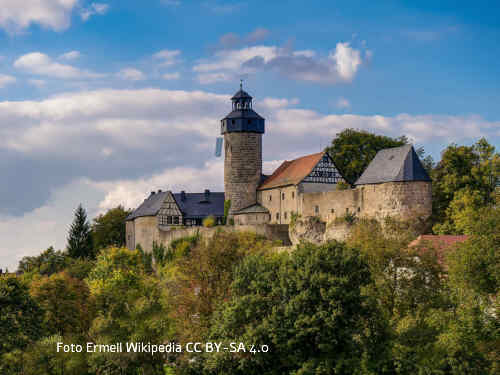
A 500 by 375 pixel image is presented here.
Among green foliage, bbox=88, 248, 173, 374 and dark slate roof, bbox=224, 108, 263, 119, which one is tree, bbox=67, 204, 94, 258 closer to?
dark slate roof, bbox=224, 108, 263, 119

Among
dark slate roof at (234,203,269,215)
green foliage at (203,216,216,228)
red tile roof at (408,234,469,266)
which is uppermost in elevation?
dark slate roof at (234,203,269,215)

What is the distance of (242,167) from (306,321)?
122 feet

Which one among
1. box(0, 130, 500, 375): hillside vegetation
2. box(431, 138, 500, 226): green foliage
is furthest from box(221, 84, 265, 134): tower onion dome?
box(0, 130, 500, 375): hillside vegetation

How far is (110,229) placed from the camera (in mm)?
83250

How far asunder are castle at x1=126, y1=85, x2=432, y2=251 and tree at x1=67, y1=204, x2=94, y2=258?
19.1ft

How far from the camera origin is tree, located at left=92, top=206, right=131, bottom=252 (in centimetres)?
8244

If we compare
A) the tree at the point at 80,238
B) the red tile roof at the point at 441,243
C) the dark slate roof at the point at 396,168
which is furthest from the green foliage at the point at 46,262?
the red tile roof at the point at 441,243

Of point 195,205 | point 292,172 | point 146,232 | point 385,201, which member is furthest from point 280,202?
A: point 146,232

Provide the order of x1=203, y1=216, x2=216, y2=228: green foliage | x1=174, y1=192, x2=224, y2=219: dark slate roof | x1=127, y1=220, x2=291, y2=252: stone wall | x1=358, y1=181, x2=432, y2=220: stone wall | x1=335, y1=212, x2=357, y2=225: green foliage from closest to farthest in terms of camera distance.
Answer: x1=358, y1=181, x2=432, y2=220: stone wall < x1=335, y1=212, x2=357, y2=225: green foliage < x1=127, y1=220, x2=291, y2=252: stone wall < x1=203, y1=216, x2=216, y2=228: green foliage < x1=174, y1=192, x2=224, y2=219: dark slate roof

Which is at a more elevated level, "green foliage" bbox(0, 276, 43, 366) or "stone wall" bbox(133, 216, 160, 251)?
"stone wall" bbox(133, 216, 160, 251)

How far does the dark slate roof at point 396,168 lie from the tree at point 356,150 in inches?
514

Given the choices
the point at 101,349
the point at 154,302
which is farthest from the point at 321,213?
the point at 101,349

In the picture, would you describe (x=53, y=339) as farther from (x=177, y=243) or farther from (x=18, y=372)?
(x=177, y=243)

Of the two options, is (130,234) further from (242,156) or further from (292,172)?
(292,172)
